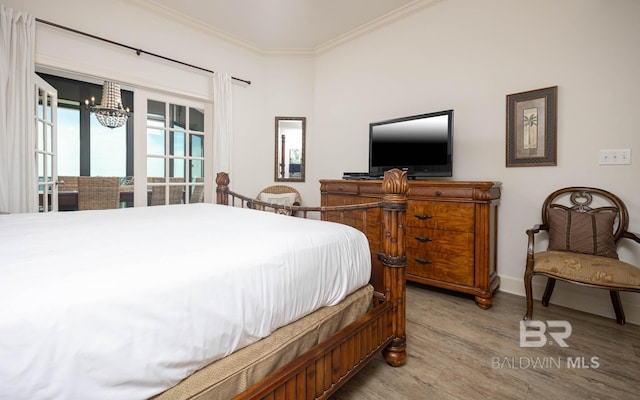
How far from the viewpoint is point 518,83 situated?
8.07ft

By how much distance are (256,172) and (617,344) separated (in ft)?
12.7

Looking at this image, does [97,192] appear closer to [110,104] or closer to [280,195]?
[110,104]

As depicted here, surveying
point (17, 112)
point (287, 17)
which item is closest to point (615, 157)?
point (287, 17)

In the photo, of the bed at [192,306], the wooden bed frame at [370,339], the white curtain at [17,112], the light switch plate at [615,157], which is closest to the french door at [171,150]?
the white curtain at [17,112]

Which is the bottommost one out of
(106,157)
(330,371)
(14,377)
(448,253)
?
(330,371)

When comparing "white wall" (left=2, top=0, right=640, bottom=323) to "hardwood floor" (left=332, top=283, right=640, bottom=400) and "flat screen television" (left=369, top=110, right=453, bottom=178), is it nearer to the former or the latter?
"flat screen television" (left=369, top=110, right=453, bottom=178)

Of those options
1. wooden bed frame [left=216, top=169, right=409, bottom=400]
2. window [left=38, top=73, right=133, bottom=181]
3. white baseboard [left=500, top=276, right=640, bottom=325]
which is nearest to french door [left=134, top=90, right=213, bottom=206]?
wooden bed frame [left=216, top=169, right=409, bottom=400]

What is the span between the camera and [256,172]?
13.8 feet

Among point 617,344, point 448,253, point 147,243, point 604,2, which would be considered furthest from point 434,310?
point 604,2

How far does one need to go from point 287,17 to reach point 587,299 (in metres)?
3.90

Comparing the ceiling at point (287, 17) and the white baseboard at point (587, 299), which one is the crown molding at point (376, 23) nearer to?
the ceiling at point (287, 17)

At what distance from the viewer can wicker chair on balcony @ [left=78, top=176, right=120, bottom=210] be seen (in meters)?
4.23

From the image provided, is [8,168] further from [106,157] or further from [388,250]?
[106,157]

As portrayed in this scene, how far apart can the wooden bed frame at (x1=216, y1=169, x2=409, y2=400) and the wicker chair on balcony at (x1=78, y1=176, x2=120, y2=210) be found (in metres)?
4.33
